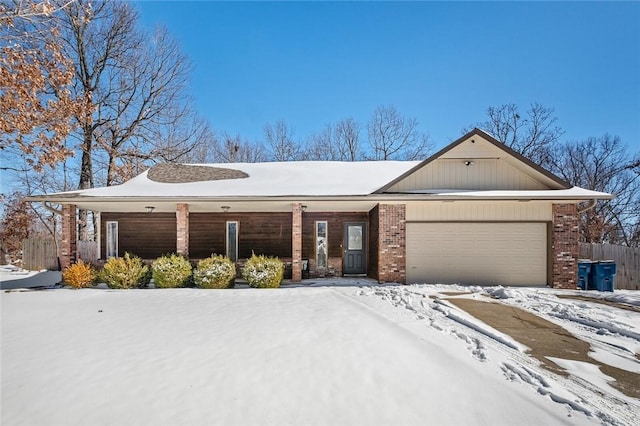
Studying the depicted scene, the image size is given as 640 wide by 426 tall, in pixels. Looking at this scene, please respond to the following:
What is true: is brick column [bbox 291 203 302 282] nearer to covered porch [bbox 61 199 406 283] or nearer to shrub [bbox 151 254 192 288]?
covered porch [bbox 61 199 406 283]

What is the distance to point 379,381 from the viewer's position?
374 cm

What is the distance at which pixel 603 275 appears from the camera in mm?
10445

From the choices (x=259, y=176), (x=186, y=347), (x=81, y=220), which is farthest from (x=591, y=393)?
(x=81, y=220)

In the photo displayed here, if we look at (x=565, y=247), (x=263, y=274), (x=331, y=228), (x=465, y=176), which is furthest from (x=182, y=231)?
(x=565, y=247)

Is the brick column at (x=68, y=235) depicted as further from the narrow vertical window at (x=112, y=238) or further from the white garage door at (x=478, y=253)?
the white garage door at (x=478, y=253)

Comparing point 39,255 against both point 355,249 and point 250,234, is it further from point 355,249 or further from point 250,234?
point 355,249

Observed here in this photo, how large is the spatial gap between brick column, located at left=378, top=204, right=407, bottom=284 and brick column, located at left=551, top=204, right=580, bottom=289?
495cm

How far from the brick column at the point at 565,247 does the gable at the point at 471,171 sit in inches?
47.5

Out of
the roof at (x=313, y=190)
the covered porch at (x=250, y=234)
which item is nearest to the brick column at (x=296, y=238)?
the roof at (x=313, y=190)

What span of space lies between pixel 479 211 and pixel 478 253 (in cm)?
147

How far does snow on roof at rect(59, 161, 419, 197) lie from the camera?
1054cm

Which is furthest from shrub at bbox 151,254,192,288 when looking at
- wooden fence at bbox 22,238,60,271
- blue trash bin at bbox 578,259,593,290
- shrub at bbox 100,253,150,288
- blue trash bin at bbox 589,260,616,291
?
blue trash bin at bbox 589,260,616,291

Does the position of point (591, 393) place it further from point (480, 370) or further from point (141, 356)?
point (141, 356)

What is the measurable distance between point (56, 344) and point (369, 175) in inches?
440
